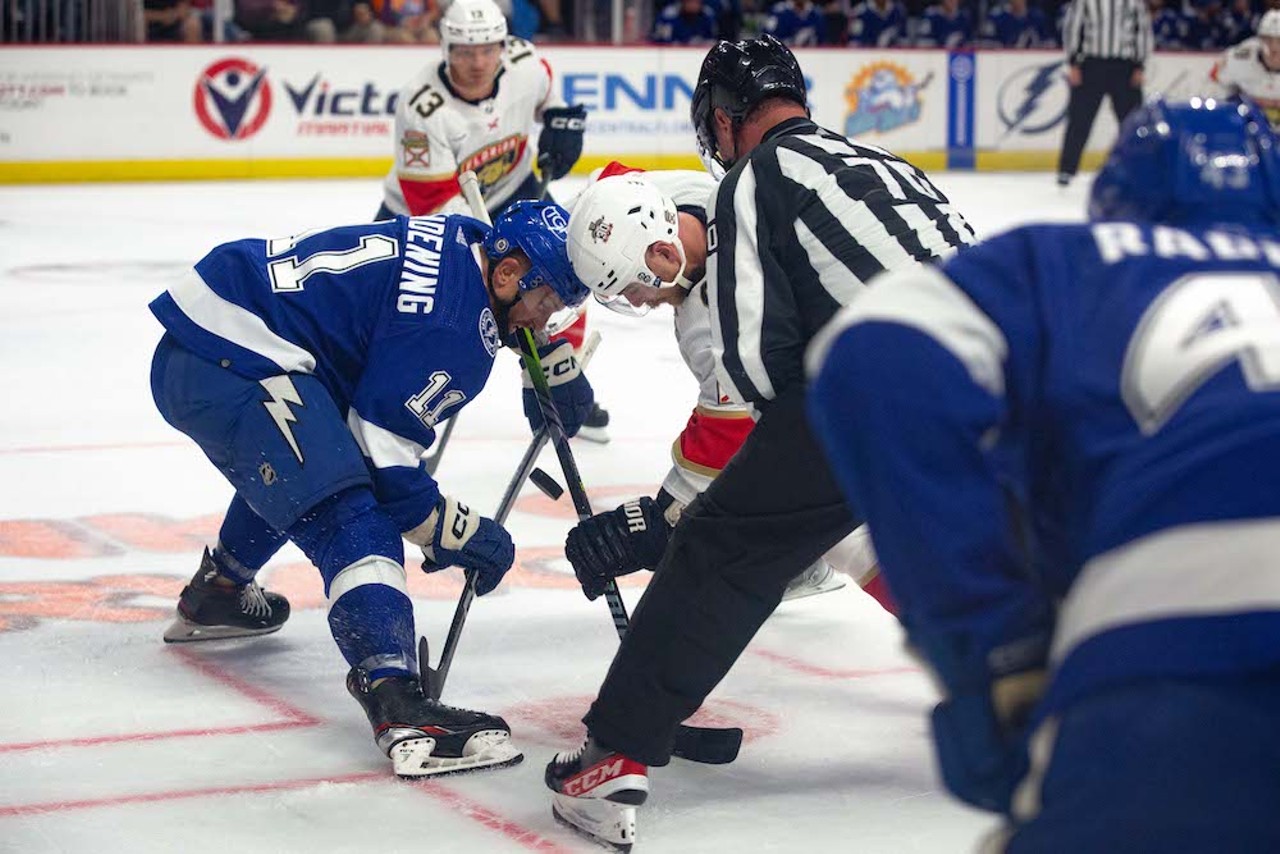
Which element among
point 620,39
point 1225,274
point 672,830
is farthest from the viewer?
point 620,39

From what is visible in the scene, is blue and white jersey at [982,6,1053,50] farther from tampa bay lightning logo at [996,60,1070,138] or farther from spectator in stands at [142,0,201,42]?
spectator in stands at [142,0,201,42]

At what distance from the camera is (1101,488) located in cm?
129

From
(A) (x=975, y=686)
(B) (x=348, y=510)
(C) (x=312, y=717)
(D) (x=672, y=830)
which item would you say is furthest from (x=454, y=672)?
(A) (x=975, y=686)

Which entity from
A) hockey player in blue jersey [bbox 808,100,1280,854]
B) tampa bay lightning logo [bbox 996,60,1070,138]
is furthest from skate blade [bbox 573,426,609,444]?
tampa bay lightning logo [bbox 996,60,1070,138]

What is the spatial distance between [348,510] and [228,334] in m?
0.37

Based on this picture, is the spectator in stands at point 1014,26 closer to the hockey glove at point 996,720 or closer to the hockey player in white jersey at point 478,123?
the hockey player in white jersey at point 478,123

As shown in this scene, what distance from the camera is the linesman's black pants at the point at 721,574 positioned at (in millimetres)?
2461

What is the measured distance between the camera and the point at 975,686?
132cm

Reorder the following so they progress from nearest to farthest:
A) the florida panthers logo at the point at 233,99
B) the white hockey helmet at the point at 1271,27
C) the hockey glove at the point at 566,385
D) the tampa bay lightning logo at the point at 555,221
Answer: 1. the tampa bay lightning logo at the point at 555,221
2. the hockey glove at the point at 566,385
3. the white hockey helmet at the point at 1271,27
4. the florida panthers logo at the point at 233,99

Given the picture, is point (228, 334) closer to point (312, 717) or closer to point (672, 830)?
point (312, 717)

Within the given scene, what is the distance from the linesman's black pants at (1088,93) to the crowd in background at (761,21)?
60.8 inches

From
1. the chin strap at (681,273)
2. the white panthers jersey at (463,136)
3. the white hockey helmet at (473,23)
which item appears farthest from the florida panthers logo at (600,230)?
the white hockey helmet at (473,23)

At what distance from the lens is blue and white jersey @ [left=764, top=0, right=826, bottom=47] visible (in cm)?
1345

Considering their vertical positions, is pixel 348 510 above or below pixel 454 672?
above
